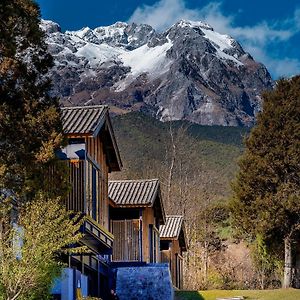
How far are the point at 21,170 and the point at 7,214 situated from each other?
131cm

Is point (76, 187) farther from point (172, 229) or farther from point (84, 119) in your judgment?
point (172, 229)

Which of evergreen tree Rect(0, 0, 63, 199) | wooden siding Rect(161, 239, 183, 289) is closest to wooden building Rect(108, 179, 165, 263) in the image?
wooden siding Rect(161, 239, 183, 289)

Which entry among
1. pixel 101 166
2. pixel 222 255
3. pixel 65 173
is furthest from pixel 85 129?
pixel 222 255

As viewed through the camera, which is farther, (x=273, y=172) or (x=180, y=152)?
(x=180, y=152)

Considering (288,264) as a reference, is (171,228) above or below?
above

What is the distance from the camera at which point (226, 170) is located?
77.6m

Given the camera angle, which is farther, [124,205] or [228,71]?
[228,71]

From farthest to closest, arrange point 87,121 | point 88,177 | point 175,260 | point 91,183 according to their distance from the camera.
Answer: point 175,260 → point 91,183 → point 87,121 → point 88,177

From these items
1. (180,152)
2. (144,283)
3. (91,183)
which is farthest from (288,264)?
(180,152)

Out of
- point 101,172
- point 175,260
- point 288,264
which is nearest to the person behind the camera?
point 101,172

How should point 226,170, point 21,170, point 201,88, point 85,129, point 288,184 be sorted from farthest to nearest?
point 201,88, point 226,170, point 288,184, point 85,129, point 21,170

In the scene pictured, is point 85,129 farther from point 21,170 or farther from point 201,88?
point 201,88

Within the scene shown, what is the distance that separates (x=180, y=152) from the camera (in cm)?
5972

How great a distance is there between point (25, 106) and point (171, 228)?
27513 millimetres
